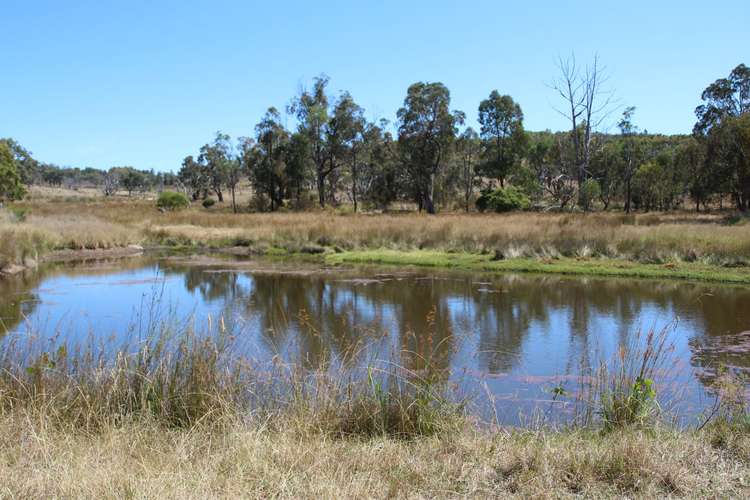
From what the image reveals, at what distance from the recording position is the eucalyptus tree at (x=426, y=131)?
51.0 m

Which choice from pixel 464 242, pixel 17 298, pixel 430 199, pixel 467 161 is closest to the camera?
pixel 17 298

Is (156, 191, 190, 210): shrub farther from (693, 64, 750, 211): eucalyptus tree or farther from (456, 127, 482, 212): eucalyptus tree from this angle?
(693, 64, 750, 211): eucalyptus tree

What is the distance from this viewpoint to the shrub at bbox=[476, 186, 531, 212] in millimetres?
45531

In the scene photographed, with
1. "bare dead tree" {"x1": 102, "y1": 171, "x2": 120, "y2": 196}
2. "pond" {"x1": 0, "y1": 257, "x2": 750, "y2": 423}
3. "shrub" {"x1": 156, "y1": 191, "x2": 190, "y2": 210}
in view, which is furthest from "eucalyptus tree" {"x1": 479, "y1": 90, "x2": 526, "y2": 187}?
"bare dead tree" {"x1": 102, "y1": 171, "x2": 120, "y2": 196}

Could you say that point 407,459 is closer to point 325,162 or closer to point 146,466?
point 146,466

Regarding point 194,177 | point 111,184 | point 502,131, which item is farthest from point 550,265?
point 111,184

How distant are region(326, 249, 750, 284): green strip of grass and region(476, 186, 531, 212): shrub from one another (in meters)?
20.8

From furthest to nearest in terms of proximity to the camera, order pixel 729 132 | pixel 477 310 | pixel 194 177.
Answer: pixel 194 177 < pixel 729 132 < pixel 477 310

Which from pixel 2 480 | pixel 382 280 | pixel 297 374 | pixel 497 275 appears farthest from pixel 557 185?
pixel 2 480

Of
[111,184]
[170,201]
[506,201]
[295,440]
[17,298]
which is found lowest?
[17,298]

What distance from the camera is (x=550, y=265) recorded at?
2141 centimetres

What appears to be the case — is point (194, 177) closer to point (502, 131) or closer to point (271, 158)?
point (271, 158)

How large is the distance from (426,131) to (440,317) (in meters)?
40.8

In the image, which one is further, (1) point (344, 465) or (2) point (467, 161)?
(2) point (467, 161)
